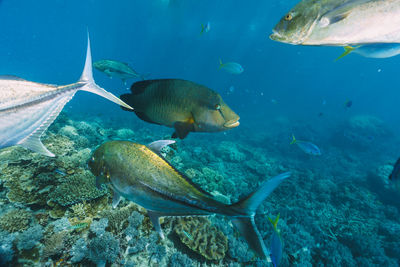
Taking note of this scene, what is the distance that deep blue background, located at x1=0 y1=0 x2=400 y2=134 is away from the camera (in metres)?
39.9

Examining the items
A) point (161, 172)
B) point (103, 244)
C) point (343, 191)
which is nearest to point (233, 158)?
point (343, 191)

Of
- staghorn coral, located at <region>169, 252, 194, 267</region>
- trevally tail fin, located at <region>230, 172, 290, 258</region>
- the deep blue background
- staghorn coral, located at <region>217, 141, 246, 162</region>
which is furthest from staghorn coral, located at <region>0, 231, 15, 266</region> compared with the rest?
the deep blue background

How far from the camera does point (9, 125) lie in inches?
55.8

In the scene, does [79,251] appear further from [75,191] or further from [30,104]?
[30,104]

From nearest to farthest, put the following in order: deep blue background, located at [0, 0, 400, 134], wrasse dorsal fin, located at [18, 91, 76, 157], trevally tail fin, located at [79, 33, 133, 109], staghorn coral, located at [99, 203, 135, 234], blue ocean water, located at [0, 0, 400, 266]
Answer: trevally tail fin, located at [79, 33, 133, 109]
wrasse dorsal fin, located at [18, 91, 76, 157]
staghorn coral, located at [99, 203, 135, 234]
blue ocean water, located at [0, 0, 400, 266]
deep blue background, located at [0, 0, 400, 134]

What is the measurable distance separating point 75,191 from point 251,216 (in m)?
3.19

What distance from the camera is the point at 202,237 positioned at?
318cm

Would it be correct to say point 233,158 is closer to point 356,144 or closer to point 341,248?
point 341,248

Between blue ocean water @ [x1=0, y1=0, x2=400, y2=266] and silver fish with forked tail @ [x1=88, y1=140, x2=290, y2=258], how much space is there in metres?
1.07

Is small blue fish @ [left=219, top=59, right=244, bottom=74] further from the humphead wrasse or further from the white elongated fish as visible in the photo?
the white elongated fish

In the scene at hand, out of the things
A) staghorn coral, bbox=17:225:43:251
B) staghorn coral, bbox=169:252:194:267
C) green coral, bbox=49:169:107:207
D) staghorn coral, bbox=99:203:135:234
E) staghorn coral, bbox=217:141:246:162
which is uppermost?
staghorn coral, bbox=217:141:246:162

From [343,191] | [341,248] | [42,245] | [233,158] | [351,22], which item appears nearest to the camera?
[351,22]

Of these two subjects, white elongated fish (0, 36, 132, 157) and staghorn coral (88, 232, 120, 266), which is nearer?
white elongated fish (0, 36, 132, 157)

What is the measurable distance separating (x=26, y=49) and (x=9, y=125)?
6348 inches
